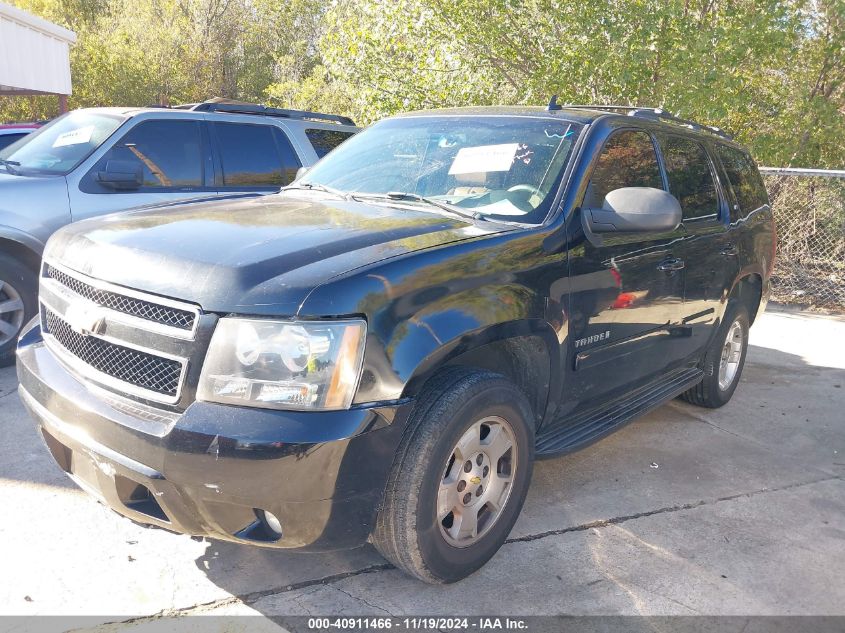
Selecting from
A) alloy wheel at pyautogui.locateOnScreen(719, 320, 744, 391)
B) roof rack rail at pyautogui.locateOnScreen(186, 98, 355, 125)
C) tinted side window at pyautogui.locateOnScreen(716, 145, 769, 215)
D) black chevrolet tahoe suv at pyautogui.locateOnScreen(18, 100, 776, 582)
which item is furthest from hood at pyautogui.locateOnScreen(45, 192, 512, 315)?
roof rack rail at pyautogui.locateOnScreen(186, 98, 355, 125)

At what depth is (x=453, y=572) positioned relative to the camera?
294 cm

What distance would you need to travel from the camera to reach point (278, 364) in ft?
7.85

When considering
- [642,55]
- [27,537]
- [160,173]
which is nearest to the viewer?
[27,537]

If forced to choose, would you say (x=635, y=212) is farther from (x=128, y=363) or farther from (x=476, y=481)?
(x=128, y=363)

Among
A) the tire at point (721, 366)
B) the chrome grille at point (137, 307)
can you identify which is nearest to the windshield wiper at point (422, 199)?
the chrome grille at point (137, 307)

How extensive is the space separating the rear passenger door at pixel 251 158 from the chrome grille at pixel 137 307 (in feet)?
11.9

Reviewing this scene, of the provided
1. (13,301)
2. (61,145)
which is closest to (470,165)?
(13,301)

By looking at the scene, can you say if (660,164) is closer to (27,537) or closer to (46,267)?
(46,267)

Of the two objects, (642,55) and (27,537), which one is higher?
(642,55)

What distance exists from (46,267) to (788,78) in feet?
36.8

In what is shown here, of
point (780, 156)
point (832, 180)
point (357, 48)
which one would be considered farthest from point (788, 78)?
point (357, 48)

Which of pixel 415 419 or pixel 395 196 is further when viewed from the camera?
pixel 395 196

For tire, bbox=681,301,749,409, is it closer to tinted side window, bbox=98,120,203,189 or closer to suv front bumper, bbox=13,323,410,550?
suv front bumper, bbox=13,323,410,550

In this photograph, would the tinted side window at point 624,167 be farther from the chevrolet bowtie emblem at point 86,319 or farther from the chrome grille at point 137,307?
the chevrolet bowtie emblem at point 86,319
